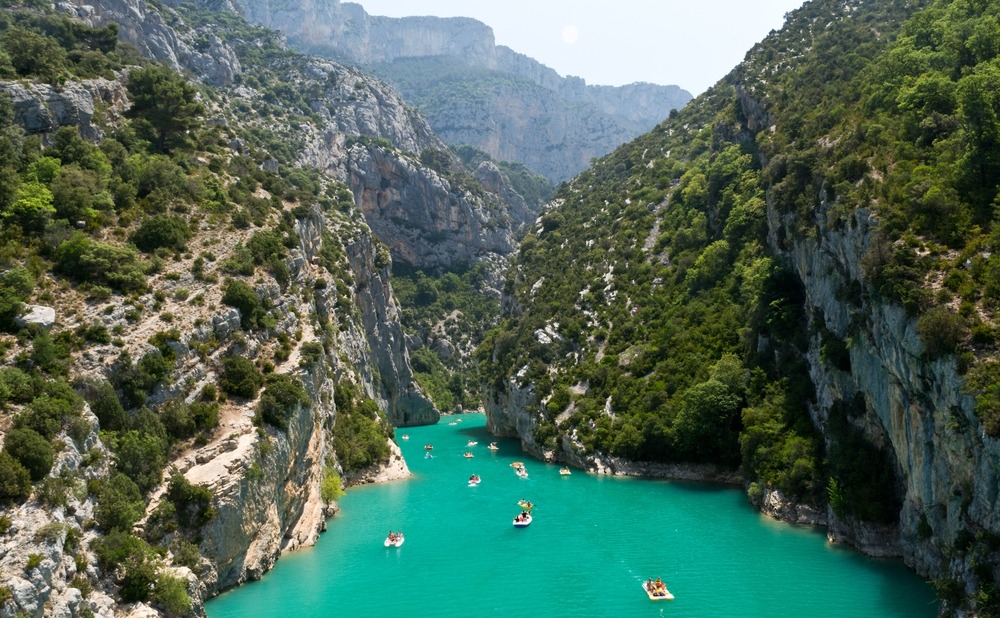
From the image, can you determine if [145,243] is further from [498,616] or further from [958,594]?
[958,594]

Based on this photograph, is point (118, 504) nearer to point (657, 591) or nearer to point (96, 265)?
point (96, 265)

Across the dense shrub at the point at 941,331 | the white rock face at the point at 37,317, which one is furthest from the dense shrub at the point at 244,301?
the dense shrub at the point at 941,331

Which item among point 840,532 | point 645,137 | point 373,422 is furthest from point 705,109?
point 840,532

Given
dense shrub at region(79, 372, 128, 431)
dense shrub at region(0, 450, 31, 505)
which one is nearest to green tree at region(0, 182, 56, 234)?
dense shrub at region(79, 372, 128, 431)

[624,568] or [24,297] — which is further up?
[24,297]

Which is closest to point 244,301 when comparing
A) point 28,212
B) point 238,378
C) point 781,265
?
point 238,378

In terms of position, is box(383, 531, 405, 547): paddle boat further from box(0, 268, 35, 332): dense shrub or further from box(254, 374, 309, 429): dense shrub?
box(0, 268, 35, 332): dense shrub
